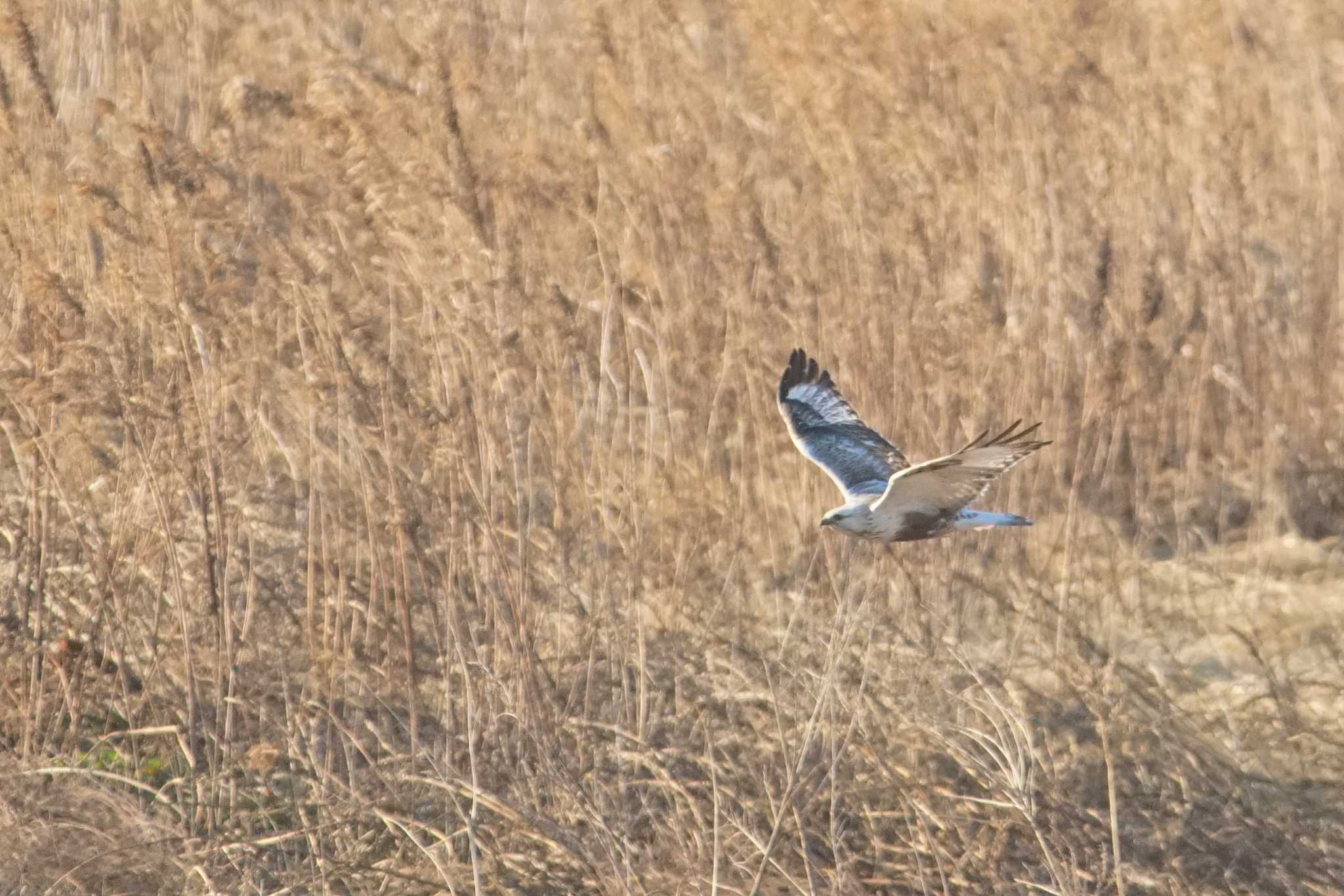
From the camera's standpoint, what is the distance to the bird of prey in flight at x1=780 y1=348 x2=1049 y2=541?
4.10 meters

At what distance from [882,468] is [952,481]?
598 millimetres

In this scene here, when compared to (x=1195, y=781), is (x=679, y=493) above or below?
above

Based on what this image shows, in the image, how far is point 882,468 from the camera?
4.91 metres

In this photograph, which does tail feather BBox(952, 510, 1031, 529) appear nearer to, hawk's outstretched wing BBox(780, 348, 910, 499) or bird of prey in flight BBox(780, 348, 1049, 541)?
bird of prey in flight BBox(780, 348, 1049, 541)

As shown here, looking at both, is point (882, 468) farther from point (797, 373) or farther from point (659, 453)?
point (659, 453)

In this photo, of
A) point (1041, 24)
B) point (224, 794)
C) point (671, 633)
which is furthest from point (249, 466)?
point (1041, 24)

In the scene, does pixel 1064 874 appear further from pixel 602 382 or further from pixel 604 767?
pixel 602 382

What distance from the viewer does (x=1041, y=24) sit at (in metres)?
6.32

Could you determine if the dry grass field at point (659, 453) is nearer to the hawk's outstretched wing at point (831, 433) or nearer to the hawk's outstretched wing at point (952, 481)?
the hawk's outstretched wing at point (831, 433)

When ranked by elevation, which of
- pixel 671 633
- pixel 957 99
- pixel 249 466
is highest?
pixel 957 99

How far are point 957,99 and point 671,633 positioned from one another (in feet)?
7.93

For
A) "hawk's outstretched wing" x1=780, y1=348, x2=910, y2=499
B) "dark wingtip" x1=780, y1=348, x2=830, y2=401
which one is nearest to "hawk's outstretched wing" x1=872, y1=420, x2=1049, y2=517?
"hawk's outstretched wing" x1=780, y1=348, x2=910, y2=499

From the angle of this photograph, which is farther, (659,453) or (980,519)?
(659,453)

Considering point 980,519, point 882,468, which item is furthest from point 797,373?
point 980,519
